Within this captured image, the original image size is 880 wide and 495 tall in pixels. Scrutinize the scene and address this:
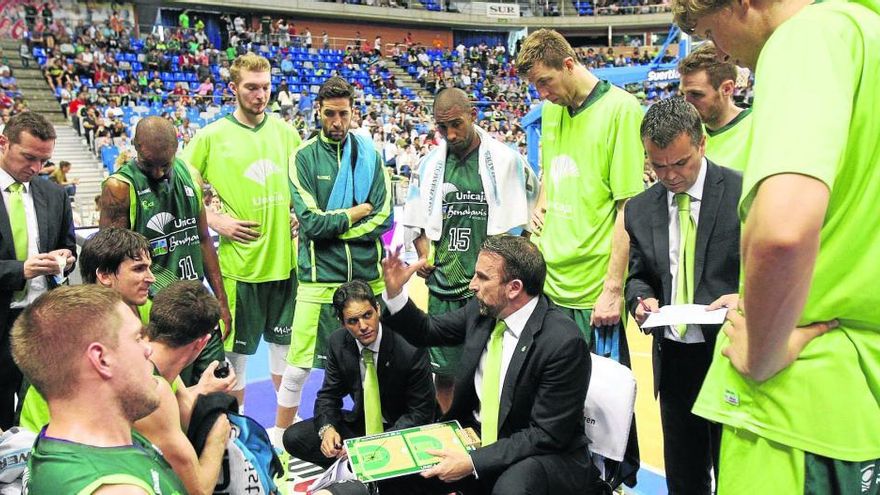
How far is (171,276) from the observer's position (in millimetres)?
3795

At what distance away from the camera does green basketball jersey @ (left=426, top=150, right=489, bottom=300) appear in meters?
3.98

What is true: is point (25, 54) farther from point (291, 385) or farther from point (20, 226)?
point (291, 385)

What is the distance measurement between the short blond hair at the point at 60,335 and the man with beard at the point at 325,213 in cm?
228

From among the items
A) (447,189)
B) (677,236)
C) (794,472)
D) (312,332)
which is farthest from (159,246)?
(794,472)

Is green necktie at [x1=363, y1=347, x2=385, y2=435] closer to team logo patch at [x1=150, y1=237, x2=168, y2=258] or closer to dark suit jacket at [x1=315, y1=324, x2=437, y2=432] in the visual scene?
dark suit jacket at [x1=315, y1=324, x2=437, y2=432]

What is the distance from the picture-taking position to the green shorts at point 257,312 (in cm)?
429

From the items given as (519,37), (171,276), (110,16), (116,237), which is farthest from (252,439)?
(519,37)

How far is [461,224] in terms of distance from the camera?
4020mm

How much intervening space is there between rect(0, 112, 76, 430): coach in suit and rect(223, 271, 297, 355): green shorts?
0.97m

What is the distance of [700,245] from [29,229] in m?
3.42

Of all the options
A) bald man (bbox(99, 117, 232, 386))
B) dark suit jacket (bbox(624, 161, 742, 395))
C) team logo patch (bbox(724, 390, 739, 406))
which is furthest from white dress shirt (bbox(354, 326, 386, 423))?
team logo patch (bbox(724, 390, 739, 406))

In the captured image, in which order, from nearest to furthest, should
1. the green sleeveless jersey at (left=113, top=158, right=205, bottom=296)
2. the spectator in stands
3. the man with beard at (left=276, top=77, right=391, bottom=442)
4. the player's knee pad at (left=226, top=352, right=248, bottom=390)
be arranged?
the green sleeveless jersey at (left=113, top=158, right=205, bottom=296), the man with beard at (left=276, top=77, right=391, bottom=442), the player's knee pad at (left=226, top=352, right=248, bottom=390), the spectator in stands

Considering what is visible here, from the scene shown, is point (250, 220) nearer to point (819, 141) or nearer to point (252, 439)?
point (252, 439)

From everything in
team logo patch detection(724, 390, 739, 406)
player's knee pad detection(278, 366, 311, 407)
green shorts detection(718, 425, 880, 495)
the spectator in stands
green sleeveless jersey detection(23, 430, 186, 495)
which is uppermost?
the spectator in stands
